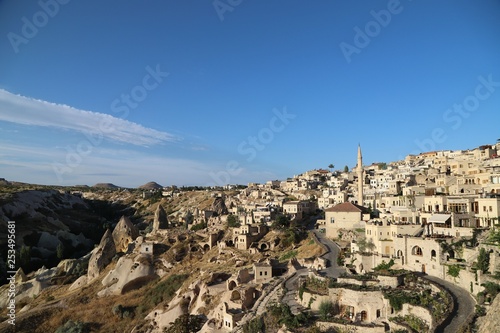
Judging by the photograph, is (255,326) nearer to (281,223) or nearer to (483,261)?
(483,261)

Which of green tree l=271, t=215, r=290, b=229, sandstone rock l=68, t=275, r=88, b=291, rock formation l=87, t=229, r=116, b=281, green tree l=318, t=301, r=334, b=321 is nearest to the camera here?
green tree l=318, t=301, r=334, b=321

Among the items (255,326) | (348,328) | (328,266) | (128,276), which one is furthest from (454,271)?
(128,276)

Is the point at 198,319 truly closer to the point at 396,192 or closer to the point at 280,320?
the point at 280,320

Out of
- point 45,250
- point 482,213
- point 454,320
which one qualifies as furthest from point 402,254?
point 45,250

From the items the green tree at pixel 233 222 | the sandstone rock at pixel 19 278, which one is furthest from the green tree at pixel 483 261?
the sandstone rock at pixel 19 278

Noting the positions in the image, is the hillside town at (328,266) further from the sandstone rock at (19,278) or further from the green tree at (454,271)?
the sandstone rock at (19,278)

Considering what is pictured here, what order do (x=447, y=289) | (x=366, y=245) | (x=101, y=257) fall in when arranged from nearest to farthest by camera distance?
(x=447, y=289)
(x=366, y=245)
(x=101, y=257)

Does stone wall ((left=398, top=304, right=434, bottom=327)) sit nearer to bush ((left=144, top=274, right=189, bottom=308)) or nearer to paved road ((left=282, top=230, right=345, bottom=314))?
paved road ((left=282, top=230, right=345, bottom=314))

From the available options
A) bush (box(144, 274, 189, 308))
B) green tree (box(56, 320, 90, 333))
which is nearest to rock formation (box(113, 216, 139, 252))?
bush (box(144, 274, 189, 308))
